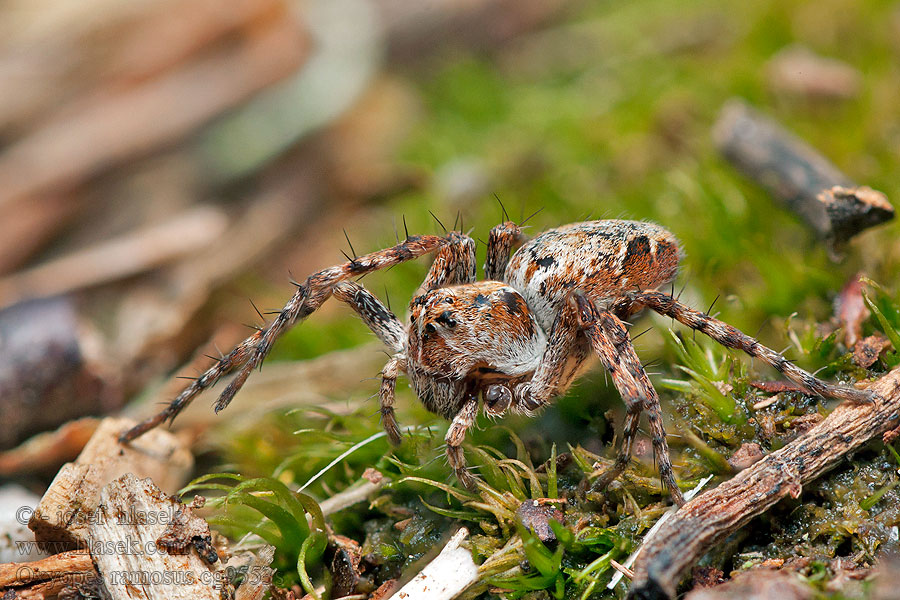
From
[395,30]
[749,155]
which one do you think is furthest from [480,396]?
[395,30]

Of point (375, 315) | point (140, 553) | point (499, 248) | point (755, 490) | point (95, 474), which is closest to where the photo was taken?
point (755, 490)

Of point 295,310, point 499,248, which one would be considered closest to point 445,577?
point 295,310

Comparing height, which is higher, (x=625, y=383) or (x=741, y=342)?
(x=625, y=383)

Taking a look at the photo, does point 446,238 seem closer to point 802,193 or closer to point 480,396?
point 480,396

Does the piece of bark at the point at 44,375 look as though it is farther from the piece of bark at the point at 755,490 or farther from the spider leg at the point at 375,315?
the piece of bark at the point at 755,490

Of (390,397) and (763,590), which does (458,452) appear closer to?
(390,397)

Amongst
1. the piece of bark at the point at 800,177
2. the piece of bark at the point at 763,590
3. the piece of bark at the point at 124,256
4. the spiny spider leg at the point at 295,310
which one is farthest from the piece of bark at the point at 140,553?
the piece of bark at the point at 800,177
